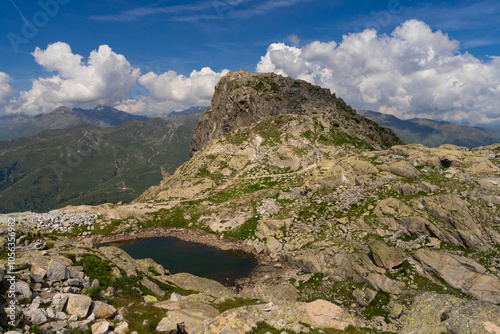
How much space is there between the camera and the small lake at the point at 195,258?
57.4m

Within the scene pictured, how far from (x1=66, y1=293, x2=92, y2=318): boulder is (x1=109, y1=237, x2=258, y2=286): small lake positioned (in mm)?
37870

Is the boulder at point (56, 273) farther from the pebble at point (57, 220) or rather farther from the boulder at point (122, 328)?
the pebble at point (57, 220)

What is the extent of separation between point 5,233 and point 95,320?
67.1 ft

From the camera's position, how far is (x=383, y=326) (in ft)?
106

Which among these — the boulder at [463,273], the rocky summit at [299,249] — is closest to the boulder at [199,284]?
the rocky summit at [299,249]

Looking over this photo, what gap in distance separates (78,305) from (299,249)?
158 ft

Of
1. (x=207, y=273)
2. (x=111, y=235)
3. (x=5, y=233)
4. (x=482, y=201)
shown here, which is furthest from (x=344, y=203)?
(x=111, y=235)

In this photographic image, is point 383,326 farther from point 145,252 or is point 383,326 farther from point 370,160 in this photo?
point 145,252

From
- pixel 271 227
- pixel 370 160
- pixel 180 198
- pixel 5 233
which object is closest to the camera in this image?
pixel 5 233

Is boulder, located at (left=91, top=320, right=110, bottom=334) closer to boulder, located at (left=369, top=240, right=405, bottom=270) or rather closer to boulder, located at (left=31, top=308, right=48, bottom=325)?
boulder, located at (left=31, top=308, right=48, bottom=325)

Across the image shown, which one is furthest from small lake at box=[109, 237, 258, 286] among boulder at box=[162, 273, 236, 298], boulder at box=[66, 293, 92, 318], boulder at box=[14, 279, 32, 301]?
boulder at box=[14, 279, 32, 301]

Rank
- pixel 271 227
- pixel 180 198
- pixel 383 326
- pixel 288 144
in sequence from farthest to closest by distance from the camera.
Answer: pixel 288 144
pixel 180 198
pixel 271 227
pixel 383 326

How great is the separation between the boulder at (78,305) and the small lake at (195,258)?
37870 mm

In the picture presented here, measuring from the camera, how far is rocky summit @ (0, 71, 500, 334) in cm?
2203
